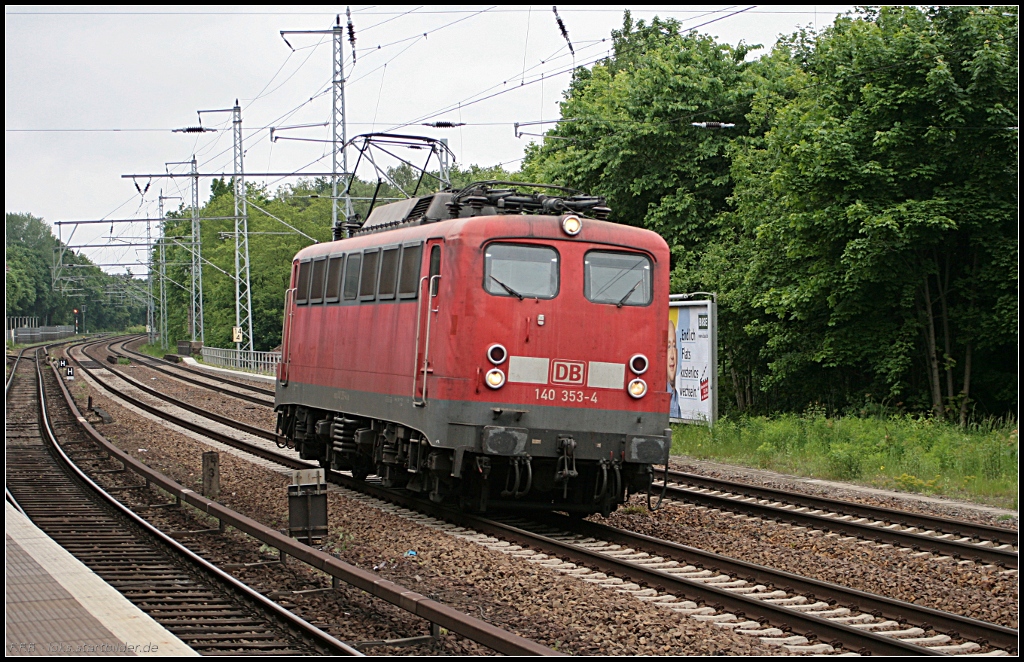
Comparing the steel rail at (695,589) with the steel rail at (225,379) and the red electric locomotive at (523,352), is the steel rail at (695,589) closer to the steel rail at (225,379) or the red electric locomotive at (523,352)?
the red electric locomotive at (523,352)

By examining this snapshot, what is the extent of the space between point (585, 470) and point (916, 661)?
6158 millimetres

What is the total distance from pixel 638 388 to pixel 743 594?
11.7 ft

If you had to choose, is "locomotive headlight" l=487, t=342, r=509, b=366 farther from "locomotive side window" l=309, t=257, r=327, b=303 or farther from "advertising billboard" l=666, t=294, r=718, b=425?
"advertising billboard" l=666, t=294, r=718, b=425

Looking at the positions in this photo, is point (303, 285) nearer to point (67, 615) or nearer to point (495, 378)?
point (495, 378)

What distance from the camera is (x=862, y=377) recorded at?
25750mm

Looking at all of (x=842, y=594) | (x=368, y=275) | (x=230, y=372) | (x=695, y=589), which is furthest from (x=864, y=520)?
(x=230, y=372)

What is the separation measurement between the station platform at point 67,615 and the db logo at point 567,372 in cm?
530

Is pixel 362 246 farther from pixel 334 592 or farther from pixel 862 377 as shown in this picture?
pixel 862 377

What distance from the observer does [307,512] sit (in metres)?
12.2

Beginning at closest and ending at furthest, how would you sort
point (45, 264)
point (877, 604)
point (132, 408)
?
point (877, 604)
point (132, 408)
point (45, 264)

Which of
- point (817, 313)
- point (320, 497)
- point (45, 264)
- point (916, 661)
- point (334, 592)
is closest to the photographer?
point (916, 661)

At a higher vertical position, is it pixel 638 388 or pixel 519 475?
pixel 638 388

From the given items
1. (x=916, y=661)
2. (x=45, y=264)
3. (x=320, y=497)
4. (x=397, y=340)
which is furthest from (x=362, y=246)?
(x=45, y=264)

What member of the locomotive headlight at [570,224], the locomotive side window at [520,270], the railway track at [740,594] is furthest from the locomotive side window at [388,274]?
the railway track at [740,594]
